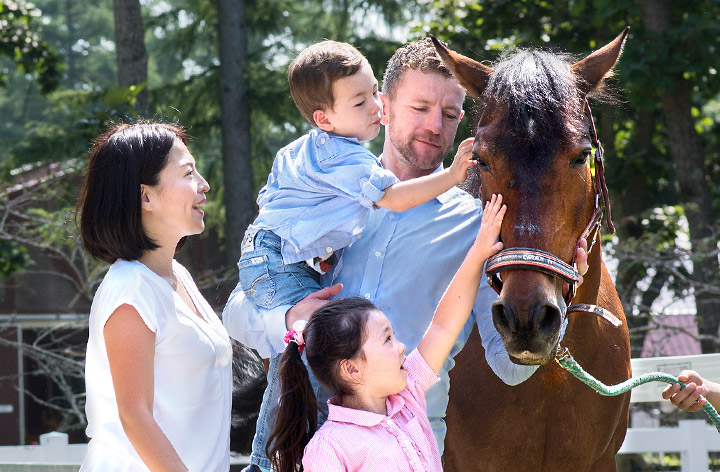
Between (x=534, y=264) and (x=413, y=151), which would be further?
(x=413, y=151)

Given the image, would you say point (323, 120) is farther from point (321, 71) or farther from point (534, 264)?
point (534, 264)

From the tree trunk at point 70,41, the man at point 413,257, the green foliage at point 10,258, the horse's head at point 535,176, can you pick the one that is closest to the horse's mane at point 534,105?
the horse's head at point 535,176

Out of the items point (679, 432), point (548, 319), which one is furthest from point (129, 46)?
point (548, 319)

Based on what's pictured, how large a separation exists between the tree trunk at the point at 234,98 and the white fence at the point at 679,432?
271 inches

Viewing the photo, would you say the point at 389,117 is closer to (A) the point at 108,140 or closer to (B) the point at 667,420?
(A) the point at 108,140

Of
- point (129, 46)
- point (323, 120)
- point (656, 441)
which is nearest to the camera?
point (323, 120)

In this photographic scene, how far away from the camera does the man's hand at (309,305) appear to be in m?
2.67

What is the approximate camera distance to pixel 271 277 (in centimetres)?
285

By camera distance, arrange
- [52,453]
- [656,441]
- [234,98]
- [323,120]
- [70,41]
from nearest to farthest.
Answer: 1. [323,120]
2. [52,453]
3. [656,441]
4. [234,98]
5. [70,41]

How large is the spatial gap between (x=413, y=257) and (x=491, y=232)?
1.55ft

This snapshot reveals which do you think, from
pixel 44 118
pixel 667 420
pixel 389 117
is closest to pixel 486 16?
pixel 667 420

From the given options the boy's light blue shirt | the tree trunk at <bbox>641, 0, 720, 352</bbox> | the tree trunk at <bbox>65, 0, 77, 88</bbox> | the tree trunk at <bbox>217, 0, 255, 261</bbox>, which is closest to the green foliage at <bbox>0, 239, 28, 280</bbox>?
the tree trunk at <bbox>217, 0, 255, 261</bbox>

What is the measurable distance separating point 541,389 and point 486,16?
798cm

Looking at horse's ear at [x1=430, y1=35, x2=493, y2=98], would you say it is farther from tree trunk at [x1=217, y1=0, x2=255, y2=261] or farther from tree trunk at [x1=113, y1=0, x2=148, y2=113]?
tree trunk at [x1=217, y1=0, x2=255, y2=261]
